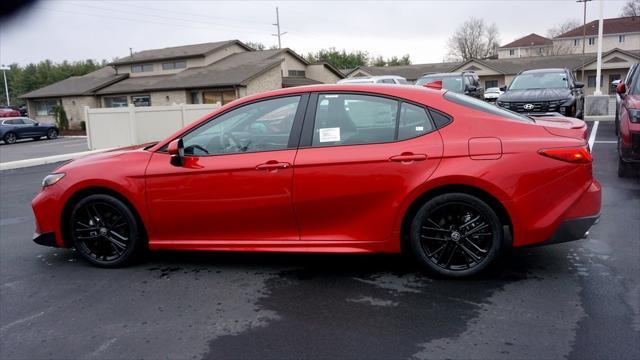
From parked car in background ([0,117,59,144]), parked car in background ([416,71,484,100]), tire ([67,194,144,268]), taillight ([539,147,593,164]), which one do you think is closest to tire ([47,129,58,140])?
parked car in background ([0,117,59,144])

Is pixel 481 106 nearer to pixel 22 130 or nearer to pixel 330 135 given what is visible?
pixel 330 135

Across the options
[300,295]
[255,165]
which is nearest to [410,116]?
[255,165]

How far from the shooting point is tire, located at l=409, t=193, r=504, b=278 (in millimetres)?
4118

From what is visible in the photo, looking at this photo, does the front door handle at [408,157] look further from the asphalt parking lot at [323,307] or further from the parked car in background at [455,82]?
the parked car in background at [455,82]

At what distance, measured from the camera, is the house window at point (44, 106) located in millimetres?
43094

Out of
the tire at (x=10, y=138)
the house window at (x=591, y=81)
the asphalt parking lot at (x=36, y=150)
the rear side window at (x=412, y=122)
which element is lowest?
the asphalt parking lot at (x=36, y=150)

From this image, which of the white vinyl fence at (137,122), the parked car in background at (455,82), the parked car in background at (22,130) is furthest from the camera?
the parked car in background at (22,130)

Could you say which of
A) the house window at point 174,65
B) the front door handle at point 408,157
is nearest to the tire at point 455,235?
the front door handle at point 408,157

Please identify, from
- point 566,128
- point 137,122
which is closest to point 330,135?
point 566,128

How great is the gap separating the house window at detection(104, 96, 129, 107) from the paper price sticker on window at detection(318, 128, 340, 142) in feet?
123

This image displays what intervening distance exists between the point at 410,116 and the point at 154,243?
97.8 inches

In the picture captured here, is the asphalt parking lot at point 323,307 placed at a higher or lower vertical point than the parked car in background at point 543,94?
lower

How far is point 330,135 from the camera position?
438 cm

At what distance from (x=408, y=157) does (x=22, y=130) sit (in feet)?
111
